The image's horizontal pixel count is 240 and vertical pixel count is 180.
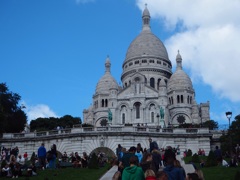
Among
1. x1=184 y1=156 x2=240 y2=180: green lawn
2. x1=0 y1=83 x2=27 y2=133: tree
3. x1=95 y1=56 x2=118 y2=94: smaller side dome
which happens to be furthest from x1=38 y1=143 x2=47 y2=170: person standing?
x1=95 y1=56 x2=118 y2=94: smaller side dome

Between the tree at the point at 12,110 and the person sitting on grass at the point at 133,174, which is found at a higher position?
the tree at the point at 12,110

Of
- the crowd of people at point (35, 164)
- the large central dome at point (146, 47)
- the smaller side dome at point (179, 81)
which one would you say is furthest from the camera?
the large central dome at point (146, 47)

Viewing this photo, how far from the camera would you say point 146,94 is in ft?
283

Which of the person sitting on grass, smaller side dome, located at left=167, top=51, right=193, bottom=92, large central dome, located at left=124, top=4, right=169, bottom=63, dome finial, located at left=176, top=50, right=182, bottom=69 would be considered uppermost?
large central dome, located at left=124, top=4, right=169, bottom=63

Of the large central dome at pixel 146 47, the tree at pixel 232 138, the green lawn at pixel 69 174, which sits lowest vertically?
the green lawn at pixel 69 174

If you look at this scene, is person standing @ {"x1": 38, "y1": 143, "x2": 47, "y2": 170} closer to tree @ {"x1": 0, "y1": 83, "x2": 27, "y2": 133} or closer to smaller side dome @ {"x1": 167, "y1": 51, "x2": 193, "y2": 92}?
tree @ {"x1": 0, "y1": 83, "x2": 27, "y2": 133}

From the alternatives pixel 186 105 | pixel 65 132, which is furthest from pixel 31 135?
pixel 186 105

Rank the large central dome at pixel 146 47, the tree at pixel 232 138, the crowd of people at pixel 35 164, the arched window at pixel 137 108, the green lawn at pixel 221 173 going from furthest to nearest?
the large central dome at pixel 146 47 → the arched window at pixel 137 108 → the tree at pixel 232 138 → the crowd of people at pixel 35 164 → the green lawn at pixel 221 173

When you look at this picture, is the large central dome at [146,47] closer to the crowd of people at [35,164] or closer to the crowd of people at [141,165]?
the crowd of people at [141,165]

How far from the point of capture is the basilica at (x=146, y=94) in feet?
279

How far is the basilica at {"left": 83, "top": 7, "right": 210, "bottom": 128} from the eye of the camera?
85.0 m

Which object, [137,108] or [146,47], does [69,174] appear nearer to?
[137,108]

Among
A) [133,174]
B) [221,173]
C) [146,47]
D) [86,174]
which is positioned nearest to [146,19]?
[146,47]

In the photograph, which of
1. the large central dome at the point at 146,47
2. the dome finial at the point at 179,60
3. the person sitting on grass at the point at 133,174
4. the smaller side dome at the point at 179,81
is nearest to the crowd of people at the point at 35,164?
the person sitting on grass at the point at 133,174
